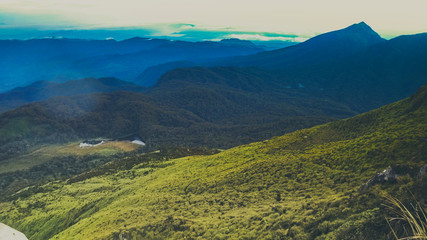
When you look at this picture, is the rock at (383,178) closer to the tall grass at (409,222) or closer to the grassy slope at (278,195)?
the grassy slope at (278,195)

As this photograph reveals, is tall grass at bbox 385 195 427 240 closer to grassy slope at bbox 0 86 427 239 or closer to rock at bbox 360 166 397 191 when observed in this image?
grassy slope at bbox 0 86 427 239

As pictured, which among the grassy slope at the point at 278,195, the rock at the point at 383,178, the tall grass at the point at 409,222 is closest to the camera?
the tall grass at the point at 409,222

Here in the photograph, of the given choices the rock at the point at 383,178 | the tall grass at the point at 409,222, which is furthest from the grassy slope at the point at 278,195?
the tall grass at the point at 409,222

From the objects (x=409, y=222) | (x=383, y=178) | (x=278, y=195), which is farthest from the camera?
(x=278, y=195)

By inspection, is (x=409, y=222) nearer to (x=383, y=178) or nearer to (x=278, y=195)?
(x=383, y=178)

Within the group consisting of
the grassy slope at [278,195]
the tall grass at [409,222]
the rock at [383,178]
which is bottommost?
the grassy slope at [278,195]

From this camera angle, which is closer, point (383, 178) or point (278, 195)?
point (383, 178)

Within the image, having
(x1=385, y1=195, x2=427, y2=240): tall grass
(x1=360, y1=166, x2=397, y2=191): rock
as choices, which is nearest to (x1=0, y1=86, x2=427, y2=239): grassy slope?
(x1=360, y1=166, x2=397, y2=191): rock

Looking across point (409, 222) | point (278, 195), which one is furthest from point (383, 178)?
point (409, 222)

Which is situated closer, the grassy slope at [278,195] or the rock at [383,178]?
the grassy slope at [278,195]
